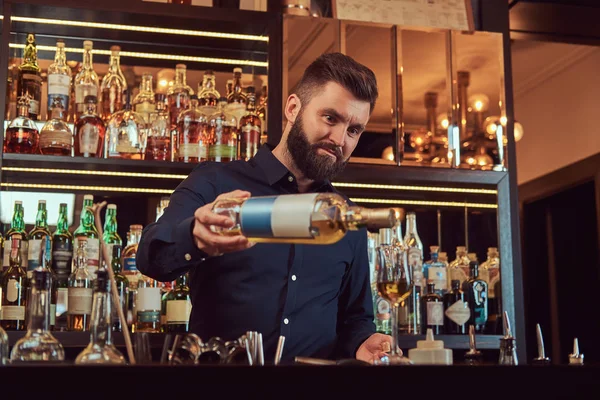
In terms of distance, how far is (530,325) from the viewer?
539cm

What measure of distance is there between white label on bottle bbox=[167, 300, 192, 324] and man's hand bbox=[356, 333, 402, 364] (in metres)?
0.90

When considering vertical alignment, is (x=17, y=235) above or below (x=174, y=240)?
above

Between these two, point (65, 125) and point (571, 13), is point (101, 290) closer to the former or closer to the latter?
point (65, 125)

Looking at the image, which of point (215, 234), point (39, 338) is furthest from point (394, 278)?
point (39, 338)

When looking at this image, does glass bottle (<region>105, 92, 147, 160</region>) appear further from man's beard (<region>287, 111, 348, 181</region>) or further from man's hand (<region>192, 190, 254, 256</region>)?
man's hand (<region>192, 190, 254, 256</region>)

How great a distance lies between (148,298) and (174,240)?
1.14 metres

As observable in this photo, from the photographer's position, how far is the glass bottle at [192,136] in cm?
262

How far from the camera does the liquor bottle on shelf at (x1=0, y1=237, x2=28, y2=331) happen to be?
2.47 metres

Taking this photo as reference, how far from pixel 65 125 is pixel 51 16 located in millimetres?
329

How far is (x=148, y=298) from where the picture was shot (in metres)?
2.54

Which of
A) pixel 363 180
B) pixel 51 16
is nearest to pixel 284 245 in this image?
pixel 363 180

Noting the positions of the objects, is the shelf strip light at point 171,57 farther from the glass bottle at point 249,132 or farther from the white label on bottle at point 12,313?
the white label on bottle at point 12,313

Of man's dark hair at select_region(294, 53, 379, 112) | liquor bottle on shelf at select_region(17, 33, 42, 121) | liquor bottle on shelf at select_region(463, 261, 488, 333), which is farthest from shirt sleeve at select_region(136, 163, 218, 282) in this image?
liquor bottle on shelf at select_region(463, 261, 488, 333)

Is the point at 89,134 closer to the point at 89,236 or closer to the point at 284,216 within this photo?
the point at 89,236
